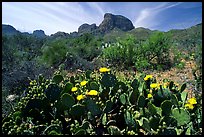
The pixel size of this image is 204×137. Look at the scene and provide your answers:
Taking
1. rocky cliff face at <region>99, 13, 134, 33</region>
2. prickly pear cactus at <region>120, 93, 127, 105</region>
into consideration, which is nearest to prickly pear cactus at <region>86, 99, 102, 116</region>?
prickly pear cactus at <region>120, 93, 127, 105</region>

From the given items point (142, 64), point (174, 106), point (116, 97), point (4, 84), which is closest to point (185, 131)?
point (174, 106)

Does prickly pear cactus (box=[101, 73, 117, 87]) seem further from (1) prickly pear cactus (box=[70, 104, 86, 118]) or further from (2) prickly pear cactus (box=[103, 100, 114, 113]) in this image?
(1) prickly pear cactus (box=[70, 104, 86, 118])

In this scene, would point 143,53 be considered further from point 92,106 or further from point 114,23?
point 114,23

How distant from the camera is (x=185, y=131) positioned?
344cm

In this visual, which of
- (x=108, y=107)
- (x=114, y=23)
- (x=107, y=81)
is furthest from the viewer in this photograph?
(x=114, y=23)

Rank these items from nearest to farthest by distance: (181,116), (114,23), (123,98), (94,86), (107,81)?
(181,116)
(123,98)
(94,86)
(107,81)
(114,23)

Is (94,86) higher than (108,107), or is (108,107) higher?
(94,86)

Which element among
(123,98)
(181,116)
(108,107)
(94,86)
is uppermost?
(94,86)

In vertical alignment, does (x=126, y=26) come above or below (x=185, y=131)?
above

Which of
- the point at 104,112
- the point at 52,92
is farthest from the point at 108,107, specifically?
the point at 52,92

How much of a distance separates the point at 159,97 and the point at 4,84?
191 inches

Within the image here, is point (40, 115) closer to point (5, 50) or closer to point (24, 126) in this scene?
point (24, 126)

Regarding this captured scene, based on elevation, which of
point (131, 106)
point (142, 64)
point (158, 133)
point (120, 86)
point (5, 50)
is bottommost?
point (158, 133)

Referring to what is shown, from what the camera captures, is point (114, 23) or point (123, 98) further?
point (114, 23)
